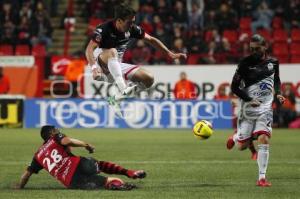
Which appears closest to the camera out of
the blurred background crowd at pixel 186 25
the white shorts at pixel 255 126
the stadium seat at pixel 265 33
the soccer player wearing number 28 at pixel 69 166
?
the soccer player wearing number 28 at pixel 69 166

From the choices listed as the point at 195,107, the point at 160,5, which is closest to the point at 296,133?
the point at 195,107

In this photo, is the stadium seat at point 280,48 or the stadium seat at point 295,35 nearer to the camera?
the stadium seat at point 280,48

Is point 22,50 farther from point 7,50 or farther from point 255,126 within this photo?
point 255,126

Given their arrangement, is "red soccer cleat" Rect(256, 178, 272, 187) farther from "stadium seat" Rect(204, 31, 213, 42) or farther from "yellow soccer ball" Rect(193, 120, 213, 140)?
"stadium seat" Rect(204, 31, 213, 42)

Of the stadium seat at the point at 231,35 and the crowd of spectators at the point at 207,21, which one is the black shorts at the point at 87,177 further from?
the stadium seat at the point at 231,35

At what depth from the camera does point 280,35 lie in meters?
27.4

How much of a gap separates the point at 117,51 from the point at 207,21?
15.4 metres

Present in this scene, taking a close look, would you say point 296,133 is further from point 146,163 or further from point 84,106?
point 146,163

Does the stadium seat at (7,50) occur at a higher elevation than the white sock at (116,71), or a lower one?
higher

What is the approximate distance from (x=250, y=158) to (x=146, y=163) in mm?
2363

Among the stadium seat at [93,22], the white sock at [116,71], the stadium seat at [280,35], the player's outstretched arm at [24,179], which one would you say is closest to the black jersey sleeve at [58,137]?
the player's outstretched arm at [24,179]

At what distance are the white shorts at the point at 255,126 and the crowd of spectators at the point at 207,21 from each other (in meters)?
14.0

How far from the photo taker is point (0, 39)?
95.2 feet

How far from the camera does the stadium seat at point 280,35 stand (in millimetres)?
27219
